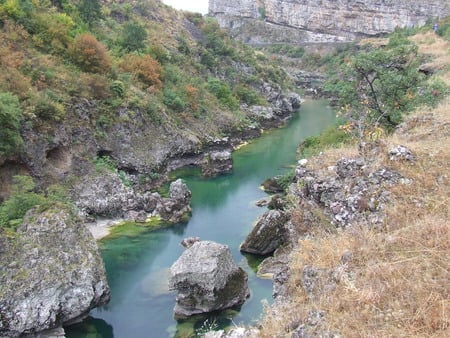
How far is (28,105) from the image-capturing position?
25609mm

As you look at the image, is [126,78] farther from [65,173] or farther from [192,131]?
[65,173]

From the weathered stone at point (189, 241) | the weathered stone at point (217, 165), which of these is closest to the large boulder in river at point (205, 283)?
the weathered stone at point (189, 241)

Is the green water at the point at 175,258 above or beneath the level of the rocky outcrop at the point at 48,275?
beneath

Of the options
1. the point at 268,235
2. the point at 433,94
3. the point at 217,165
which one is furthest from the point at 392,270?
the point at 217,165

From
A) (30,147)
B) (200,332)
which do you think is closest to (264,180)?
(30,147)

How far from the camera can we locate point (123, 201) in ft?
87.2

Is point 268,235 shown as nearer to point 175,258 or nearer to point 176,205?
point 175,258

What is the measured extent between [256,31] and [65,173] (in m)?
111

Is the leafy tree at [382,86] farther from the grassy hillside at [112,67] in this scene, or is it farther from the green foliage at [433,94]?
the grassy hillside at [112,67]

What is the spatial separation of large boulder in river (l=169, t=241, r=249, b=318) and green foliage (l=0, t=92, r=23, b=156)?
41.2ft

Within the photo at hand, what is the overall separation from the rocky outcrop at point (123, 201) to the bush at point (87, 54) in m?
9.30

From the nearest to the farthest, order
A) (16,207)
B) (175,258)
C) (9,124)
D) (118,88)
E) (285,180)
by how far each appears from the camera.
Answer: (16,207), (175,258), (9,124), (285,180), (118,88)

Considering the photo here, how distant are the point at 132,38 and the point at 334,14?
92381 mm

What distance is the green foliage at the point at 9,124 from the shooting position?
2252cm
